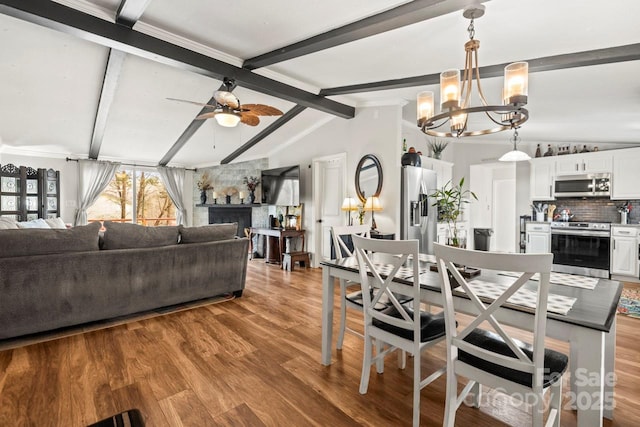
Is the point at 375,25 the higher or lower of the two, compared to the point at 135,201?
higher

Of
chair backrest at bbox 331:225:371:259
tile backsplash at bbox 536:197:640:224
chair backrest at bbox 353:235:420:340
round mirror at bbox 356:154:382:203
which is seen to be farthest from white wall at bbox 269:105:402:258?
tile backsplash at bbox 536:197:640:224

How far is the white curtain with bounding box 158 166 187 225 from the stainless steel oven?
29.4ft

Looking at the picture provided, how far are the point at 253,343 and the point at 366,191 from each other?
3183 millimetres

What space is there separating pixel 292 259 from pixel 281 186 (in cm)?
170

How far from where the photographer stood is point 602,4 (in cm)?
214

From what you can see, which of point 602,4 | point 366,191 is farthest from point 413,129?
point 602,4

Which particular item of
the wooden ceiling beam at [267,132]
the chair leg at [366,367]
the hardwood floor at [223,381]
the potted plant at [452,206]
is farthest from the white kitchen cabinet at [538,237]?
the chair leg at [366,367]

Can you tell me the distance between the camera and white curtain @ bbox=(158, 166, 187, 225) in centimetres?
860

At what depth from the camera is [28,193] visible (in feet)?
19.4

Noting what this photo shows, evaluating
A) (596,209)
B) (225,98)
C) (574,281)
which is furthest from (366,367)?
(596,209)

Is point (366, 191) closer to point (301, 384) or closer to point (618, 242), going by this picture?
point (301, 384)

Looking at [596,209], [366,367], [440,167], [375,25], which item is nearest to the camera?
[366,367]

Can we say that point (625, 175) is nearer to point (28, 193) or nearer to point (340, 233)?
point (340, 233)

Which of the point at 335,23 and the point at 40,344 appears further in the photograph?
the point at 335,23
